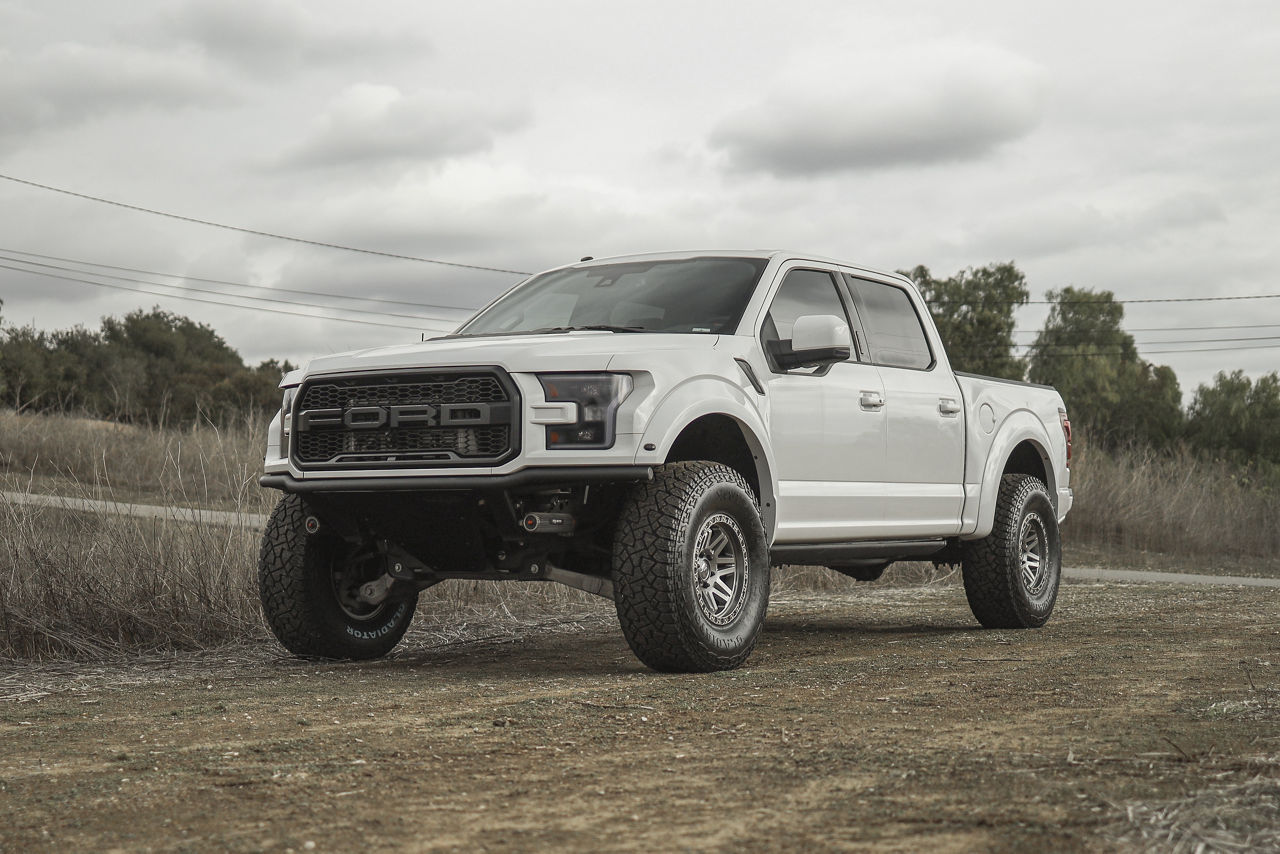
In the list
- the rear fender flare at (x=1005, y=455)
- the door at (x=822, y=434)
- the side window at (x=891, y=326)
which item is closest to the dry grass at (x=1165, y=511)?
the rear fender flare at (x=1005, y=455)

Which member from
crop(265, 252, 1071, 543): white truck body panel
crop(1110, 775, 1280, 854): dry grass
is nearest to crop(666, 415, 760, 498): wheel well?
crop(265, 252, 1071, 543): white truck body panel

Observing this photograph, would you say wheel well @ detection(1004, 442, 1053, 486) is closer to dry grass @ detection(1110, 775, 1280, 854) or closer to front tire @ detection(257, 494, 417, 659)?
front tire @ detection(257, 494, 417, 659)

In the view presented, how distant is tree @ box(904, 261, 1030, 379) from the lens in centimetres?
6450

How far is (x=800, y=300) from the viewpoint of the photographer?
25.0 feet

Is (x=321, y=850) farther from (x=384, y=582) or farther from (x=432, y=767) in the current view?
(x=384, y=582)

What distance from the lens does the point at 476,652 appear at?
796cm

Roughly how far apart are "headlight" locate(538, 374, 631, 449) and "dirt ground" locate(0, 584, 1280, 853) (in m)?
1.04

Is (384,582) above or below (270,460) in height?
below

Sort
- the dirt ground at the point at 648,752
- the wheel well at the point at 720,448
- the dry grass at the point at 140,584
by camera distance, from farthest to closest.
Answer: the dry grass at the point at 140,584 → the wheel well at the point at 720,448 → the dirt ground at the point at 648,752

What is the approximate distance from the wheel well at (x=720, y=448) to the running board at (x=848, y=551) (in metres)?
0.42

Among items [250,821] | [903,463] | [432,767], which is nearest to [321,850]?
[250,821]

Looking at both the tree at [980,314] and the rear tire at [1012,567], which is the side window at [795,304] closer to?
the rear tire at [1012,567]

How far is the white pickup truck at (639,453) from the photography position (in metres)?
6.07

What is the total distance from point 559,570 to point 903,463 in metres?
2.41
